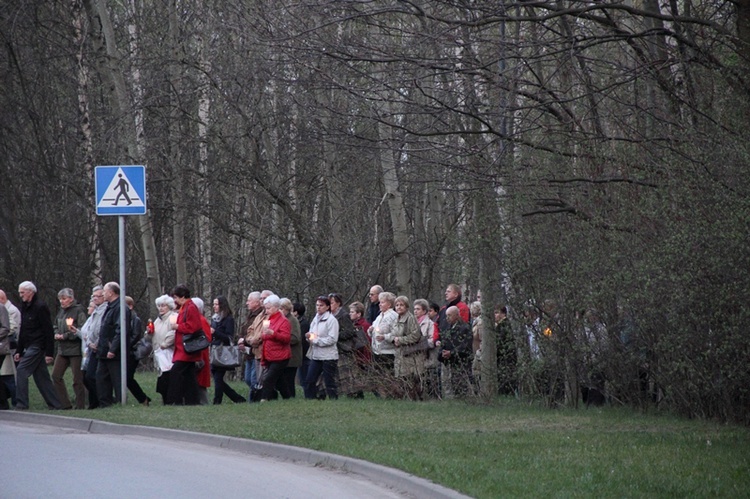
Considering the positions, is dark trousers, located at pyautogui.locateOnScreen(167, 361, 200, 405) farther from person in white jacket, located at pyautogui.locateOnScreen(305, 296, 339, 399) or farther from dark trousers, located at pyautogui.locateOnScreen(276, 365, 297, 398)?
person in white jacket, located at pyautogui.locateOnScreen(305, 296, 339, 399)

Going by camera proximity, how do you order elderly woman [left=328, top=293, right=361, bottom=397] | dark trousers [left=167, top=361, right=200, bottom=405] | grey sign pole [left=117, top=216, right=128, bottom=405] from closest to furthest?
grey sign pole [left=117, top=216, right=128, bottom=405]
dark trousers [left=167, top=361, right=200, bottom=405]
elderly woman [left=328, top=293, right=361, bottom=397]

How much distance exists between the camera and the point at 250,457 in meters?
12.6

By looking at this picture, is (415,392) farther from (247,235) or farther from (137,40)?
(137,40)

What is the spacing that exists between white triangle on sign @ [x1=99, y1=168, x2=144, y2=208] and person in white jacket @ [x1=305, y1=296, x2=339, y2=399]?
3.38m

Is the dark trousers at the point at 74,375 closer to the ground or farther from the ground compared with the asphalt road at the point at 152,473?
farther from the ground

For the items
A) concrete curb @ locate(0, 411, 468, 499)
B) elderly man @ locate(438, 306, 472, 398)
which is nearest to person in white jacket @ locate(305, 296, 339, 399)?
elderly man @ locate(438, 306, 472, 398)

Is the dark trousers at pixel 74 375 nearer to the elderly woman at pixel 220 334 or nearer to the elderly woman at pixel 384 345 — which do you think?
the elderly woman at pixel 220 334

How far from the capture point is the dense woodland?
13477 millimetres

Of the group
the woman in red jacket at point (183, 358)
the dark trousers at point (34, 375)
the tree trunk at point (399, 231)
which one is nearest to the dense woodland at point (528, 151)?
the tree trunk at point (399, 231)

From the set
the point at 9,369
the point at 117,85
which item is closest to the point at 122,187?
the point at 9,369

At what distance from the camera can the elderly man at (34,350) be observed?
18016mm

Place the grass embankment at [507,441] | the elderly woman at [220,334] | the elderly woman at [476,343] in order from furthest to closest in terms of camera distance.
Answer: the elderly woman at [220,334] < the elderly woman at [476,343] < the grass embankment at [507,441]

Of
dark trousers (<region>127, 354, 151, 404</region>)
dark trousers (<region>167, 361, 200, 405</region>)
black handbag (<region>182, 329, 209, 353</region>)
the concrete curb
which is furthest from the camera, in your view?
dark trousers (<region>127, 354, 151, 404</region>)

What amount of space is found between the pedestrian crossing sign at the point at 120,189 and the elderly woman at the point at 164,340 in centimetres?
169
